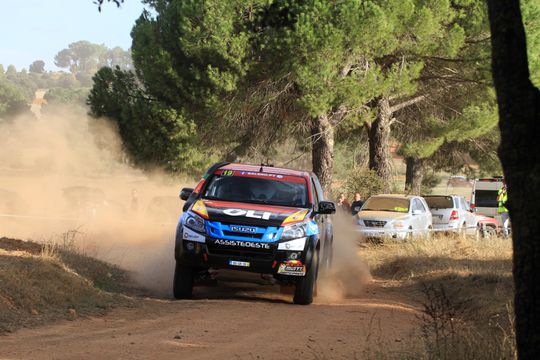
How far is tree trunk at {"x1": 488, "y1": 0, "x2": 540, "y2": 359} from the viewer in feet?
18.2

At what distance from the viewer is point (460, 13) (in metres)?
28.0

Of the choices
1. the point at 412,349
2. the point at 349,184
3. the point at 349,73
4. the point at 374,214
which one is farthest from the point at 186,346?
the point at 349,184

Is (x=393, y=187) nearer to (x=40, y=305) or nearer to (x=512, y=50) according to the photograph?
(x=40, y=305)

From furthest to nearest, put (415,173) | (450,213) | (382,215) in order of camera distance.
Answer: (415,173), (450,213), (382,215)

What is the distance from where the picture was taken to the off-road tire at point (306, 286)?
1237 cm

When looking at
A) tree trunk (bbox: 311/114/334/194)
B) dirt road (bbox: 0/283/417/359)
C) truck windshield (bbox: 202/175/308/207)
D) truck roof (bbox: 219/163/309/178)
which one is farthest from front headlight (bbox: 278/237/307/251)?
tree trunk (bbox: 311/114/334/194)

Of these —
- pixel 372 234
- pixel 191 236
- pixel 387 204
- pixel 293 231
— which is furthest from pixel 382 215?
pixel 191 236

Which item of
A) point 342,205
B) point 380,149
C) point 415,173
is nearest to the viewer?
point 342,205

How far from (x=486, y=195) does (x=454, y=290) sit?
1024 inches

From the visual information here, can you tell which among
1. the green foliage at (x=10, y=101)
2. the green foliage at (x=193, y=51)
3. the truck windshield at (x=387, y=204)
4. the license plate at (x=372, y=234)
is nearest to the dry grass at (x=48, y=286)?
the license plate at (x=372, y=234)

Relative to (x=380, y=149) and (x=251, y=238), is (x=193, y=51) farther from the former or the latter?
(x=251, y=238)

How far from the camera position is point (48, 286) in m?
11.5

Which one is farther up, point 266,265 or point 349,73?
point 349,73

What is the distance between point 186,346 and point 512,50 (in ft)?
15.3
